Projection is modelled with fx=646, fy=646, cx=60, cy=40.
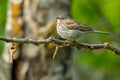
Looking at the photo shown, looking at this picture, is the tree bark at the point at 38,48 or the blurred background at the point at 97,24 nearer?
the tree bark at the point at 38,48

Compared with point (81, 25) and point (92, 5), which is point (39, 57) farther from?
point (92, 5)

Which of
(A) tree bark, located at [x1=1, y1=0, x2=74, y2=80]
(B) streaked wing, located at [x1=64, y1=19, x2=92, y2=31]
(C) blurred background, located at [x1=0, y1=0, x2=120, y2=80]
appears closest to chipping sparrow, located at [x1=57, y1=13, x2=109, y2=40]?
(B) streaked wing, located at [x1=64, y1=19, x2=92, y2=31]

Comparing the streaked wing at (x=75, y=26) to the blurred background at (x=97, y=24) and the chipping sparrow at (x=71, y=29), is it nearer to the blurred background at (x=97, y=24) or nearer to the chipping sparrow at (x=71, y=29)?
the chipping sparrow at (x=71, y=29)

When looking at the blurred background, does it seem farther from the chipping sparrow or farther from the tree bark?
the chipping sparrow

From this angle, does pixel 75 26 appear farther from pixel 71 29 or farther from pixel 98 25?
pixel 98 25

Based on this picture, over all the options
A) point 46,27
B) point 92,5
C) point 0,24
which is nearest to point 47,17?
point 46,27

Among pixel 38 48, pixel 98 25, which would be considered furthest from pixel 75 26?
pixel 98 25

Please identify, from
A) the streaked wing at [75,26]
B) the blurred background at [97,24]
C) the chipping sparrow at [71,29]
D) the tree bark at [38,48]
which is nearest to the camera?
the chipping sparrow at [71,29]

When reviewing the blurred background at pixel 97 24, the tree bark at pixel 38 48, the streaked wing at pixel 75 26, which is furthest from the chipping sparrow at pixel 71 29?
the blurred background at pixel 97 24
